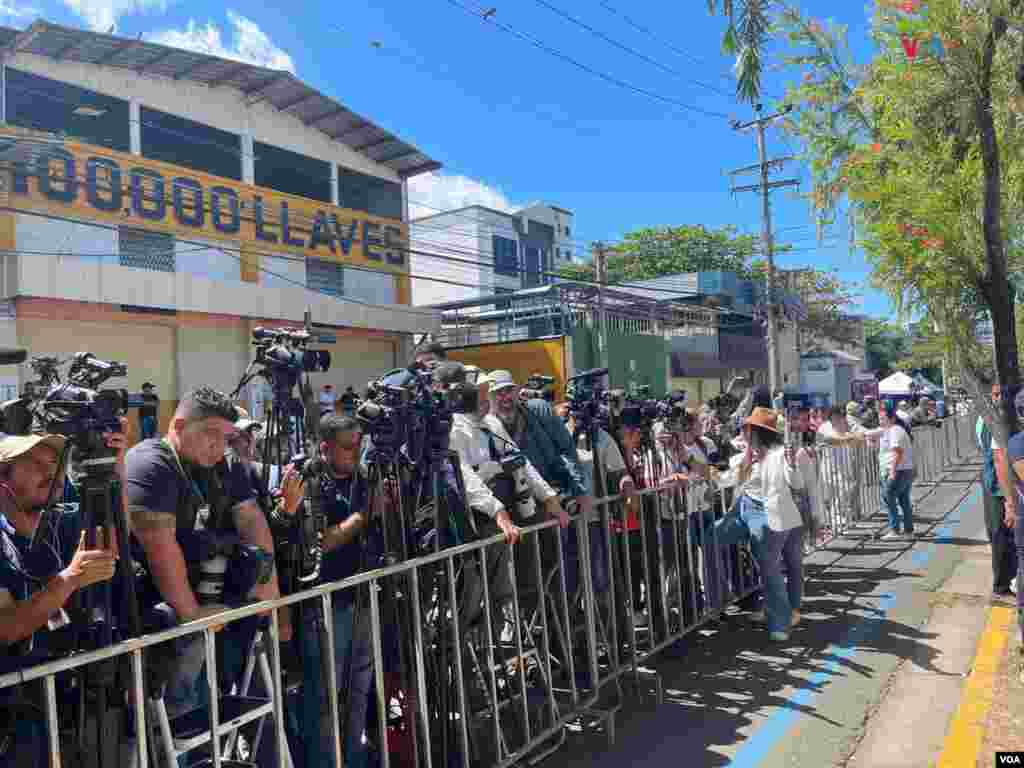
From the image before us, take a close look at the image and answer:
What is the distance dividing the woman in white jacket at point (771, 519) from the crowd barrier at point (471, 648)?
29 centimetres

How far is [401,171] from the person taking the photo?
22.8 metres

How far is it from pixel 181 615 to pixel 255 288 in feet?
50.5

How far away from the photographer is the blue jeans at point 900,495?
9.27 m

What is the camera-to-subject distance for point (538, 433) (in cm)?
503

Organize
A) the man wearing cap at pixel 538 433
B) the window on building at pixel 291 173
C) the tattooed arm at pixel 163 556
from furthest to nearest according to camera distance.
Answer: the window on building at pixel 291 173 → the man wearing cap at pixel 538 433 → the tattooed arm at pixel 163 556

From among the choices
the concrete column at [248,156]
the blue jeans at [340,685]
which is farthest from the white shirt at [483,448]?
the concrete column at [248,156]

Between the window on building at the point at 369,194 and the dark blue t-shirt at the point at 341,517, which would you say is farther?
the window on building at the point at 369,194

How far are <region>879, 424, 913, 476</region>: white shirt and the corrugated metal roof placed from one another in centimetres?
1565

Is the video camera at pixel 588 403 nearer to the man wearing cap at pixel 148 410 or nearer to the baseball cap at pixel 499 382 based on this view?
the baseball cap at pixel 499 382

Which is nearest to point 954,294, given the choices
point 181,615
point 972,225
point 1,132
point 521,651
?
point 972,225

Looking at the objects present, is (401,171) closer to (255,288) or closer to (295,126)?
(295,126)

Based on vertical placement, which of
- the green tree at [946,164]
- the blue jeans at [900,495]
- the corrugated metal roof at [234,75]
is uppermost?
the corrugated metal roof at [234,75]

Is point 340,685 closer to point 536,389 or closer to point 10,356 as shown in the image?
point 10,356

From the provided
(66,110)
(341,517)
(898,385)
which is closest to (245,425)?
(341,517)
